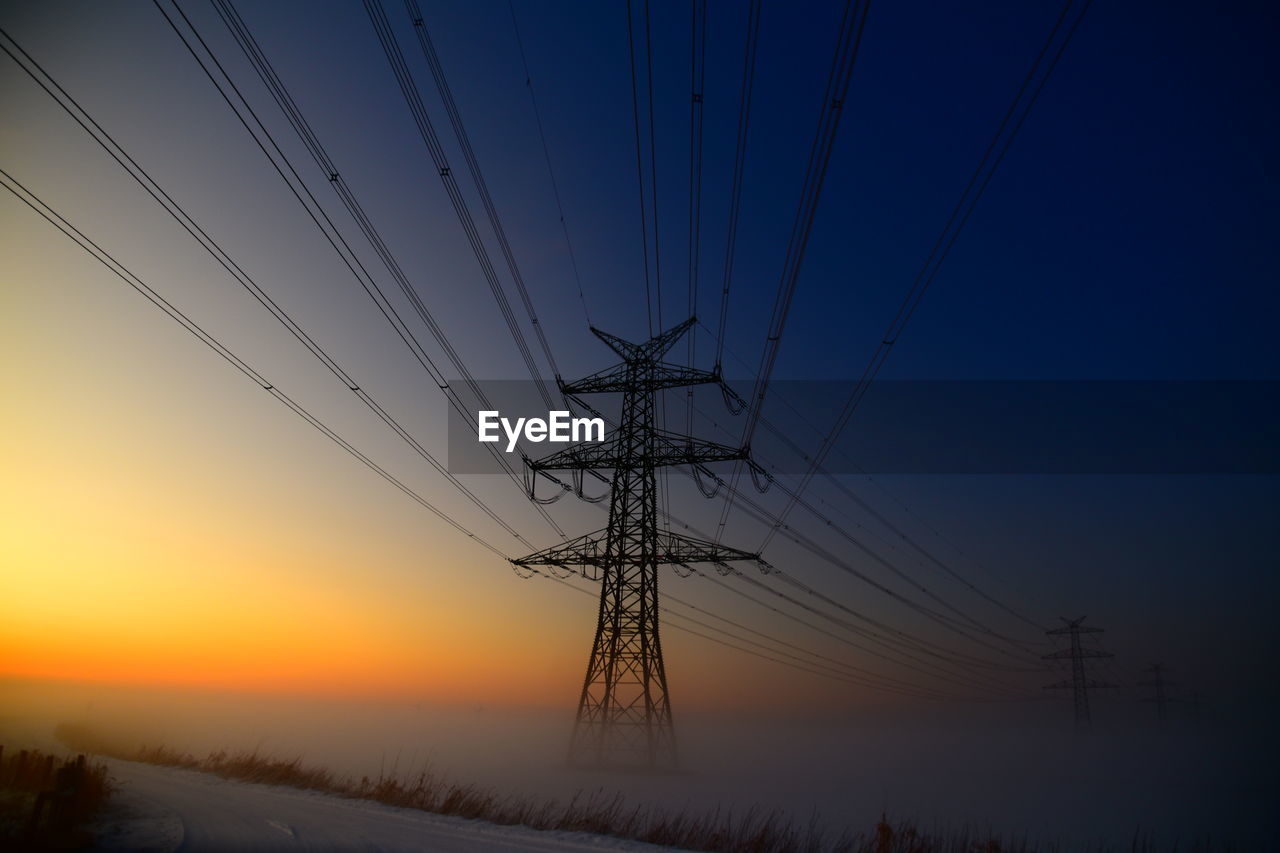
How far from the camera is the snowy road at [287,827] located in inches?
415

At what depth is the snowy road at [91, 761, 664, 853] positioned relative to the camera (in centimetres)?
1053

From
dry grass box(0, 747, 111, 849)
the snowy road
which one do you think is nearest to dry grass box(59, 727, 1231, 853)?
the snowy road

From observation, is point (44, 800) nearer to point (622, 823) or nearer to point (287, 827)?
point (287, 827)

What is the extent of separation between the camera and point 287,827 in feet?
38.7

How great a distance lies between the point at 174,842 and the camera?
10.2 m

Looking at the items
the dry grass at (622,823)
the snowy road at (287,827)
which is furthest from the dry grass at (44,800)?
the dry grass at (622,823)

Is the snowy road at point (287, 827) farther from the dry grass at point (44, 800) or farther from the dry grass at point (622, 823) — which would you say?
the dry grass at point (622, 823)

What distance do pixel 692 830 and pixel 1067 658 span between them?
7803 centimetres

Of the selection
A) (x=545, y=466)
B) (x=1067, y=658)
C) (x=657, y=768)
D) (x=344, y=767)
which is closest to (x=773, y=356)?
(x=545, y=466)

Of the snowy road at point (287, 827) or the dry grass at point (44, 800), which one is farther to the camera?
the snowy road at point (287, 827)

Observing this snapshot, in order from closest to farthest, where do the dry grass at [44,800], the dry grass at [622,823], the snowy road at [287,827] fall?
the dry grass at [44,800] < the snowy road at [287,827] < the dry grass at [622,823]

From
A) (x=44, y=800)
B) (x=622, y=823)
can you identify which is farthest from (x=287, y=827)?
(x=622, y=823)

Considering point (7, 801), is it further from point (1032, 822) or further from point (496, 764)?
point (1032, 822)

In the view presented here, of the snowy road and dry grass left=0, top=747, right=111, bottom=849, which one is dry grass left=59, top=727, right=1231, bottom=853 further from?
dry grass left=0, top=747, right=111, bottom=849
